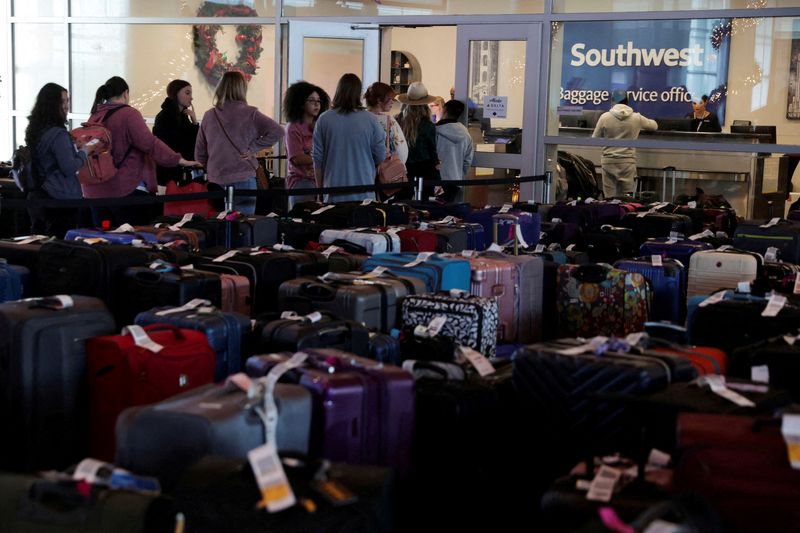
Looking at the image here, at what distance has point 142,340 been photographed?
3.59m

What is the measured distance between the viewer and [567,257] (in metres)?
6.12

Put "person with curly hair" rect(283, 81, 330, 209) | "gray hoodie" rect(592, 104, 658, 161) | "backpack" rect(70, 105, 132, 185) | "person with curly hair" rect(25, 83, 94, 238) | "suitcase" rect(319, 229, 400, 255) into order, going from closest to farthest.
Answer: "suitcase" rect(319, 229, 400, 255), "person with curly hair" rect(25, 83, 94, 238), "backpack" rect(70, 105, 132, 185), "person with curly hair" rect(283, 81, 330, 209), "gray hoodie" rect(592, 104, 658, 161)

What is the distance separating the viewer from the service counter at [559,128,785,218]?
10.4 m

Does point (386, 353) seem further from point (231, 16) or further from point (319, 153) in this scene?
point (231, 16)

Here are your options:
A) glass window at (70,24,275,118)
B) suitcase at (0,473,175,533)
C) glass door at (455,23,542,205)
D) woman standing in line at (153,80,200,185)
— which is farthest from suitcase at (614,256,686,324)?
glass window at (70,24,275,118)

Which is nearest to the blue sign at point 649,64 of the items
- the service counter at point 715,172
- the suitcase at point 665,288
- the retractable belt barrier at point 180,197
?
the service counter at point 715,172

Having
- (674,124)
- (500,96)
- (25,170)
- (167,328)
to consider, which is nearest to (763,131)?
(674,124)

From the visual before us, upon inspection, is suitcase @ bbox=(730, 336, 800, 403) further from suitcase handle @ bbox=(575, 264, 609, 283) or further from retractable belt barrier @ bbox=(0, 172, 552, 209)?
retractable belt barrier @ bbox=(0, 172, 552, 209)

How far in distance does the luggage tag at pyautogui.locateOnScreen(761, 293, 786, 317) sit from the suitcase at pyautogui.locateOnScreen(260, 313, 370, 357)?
58.5 inches

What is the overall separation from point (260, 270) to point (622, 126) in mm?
6677

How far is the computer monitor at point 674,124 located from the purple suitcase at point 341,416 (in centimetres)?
810

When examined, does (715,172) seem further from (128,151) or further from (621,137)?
(128,151)

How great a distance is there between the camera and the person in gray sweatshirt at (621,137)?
1086cm

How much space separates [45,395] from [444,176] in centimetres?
685
